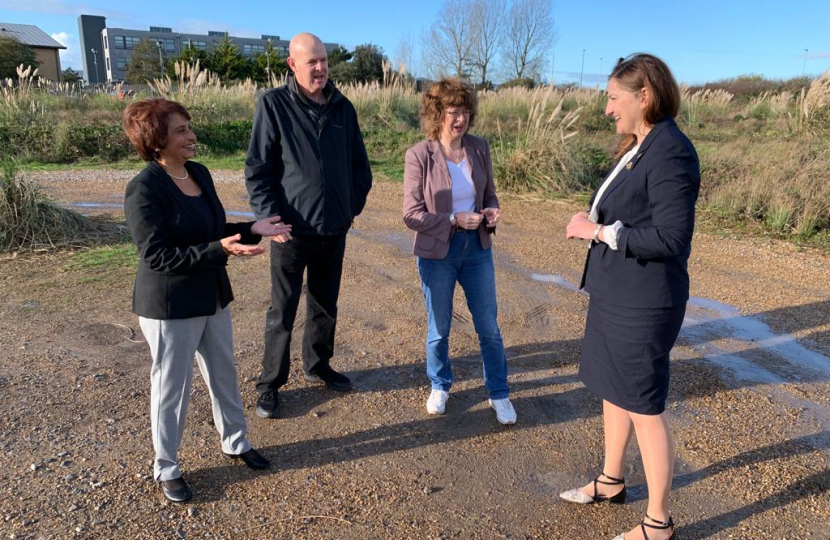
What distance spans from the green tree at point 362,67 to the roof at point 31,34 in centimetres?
2656

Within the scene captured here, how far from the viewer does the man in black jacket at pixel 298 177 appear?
10.7 ft

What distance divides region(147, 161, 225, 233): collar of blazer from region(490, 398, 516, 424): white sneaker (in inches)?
73.0

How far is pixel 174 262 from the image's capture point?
2.45m

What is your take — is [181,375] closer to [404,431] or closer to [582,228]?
[404,431]

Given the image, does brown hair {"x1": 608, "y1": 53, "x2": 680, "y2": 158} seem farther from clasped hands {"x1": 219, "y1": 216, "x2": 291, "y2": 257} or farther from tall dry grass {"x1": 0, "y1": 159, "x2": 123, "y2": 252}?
tall dry grass {"x1": 0, "y1": 159, "x2": 123, "y2": 252}

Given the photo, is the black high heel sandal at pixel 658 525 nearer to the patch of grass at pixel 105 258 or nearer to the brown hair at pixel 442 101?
the brown hair at pixel 442 101

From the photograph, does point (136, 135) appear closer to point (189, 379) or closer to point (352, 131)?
point (189, 379)

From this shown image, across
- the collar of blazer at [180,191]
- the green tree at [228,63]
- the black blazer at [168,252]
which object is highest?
the green tree at [228,63]

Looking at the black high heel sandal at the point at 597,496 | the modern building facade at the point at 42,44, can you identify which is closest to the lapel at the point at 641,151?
the black high heel sandal at the point at 597,496

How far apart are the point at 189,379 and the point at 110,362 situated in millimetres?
1726

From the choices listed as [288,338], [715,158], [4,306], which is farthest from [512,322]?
[715,158]

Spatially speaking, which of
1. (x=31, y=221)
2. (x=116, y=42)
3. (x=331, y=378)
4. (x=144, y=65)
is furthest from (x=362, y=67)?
(x=116, y=42)

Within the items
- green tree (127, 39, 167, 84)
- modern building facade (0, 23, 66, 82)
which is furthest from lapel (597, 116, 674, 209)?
modern building facade (0, 23, 66, 82)

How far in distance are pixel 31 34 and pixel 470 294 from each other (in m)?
59.3
